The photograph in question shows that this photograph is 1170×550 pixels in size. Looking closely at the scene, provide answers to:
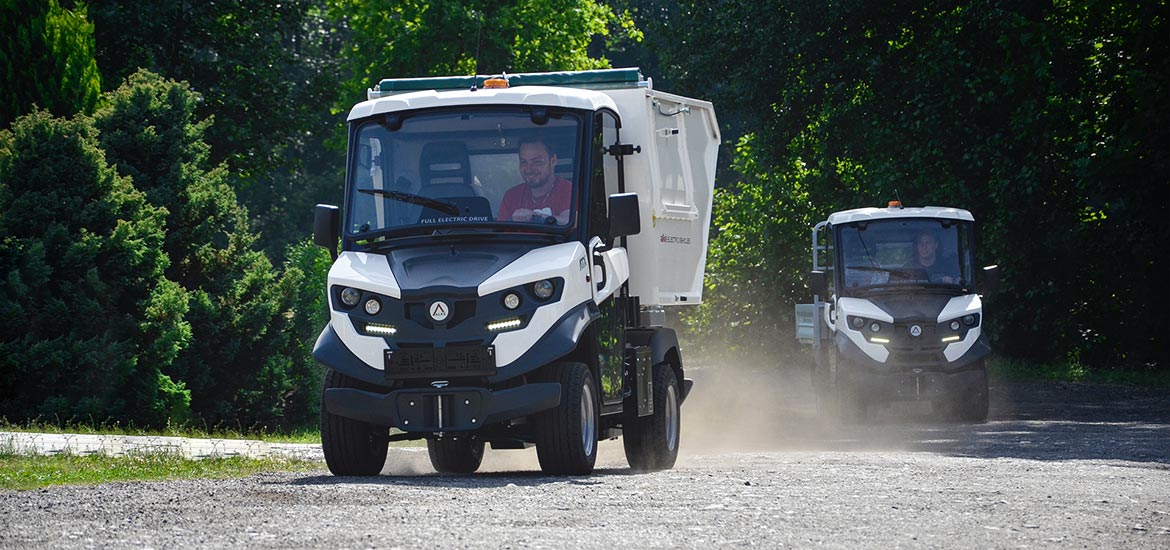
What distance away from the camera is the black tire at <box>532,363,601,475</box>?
472 inches

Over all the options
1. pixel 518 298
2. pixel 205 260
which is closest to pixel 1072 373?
pixel 205 260

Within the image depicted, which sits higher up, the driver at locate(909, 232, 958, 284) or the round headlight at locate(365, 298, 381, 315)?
the driver at locate(909, 232, 958, 284)

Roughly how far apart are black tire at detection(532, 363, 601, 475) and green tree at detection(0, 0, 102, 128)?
15.8 meters

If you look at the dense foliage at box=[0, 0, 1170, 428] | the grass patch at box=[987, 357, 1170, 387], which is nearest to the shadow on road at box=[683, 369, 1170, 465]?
the grass patch at box=[987, 357, 1170, 387]

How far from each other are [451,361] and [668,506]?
8.27ft

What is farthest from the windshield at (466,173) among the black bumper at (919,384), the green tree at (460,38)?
the green tree at (460,38)

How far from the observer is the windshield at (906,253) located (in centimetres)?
2159

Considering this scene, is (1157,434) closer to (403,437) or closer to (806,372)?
(403,437)

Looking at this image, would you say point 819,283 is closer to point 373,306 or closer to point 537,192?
point 537,192

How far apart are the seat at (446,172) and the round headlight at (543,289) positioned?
3.21 feet

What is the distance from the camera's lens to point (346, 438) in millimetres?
12312

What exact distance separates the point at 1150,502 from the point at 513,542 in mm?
4190

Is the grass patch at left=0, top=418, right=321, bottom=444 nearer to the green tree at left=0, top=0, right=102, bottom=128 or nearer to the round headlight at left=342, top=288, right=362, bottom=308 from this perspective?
the green tree at left=0, top=0, right=102, bottom=128

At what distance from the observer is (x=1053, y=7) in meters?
31.0
